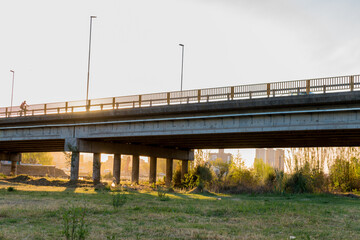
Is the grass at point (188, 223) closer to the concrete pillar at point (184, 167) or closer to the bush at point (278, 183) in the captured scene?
the bush at point (278, 183)

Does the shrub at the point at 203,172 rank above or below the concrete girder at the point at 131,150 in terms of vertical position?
below

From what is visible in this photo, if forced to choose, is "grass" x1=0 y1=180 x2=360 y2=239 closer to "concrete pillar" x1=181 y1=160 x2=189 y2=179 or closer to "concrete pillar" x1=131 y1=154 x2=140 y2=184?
"concrete pillar" x1=131 y1=154 x2=140 y2=184

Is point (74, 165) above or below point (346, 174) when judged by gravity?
below

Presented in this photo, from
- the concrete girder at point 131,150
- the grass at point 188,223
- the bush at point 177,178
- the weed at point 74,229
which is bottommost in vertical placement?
the bush at point 177,178

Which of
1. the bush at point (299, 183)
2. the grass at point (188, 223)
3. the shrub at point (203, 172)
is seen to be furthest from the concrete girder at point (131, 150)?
the grass at point (188, 223)

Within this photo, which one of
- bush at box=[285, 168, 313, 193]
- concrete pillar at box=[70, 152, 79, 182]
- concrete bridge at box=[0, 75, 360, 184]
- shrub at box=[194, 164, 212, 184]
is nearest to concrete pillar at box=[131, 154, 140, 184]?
concrete bridge at box=[0, 75, 360, 184]

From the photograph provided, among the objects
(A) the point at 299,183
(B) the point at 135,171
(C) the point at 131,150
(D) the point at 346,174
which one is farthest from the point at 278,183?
(B) the point at 135,171

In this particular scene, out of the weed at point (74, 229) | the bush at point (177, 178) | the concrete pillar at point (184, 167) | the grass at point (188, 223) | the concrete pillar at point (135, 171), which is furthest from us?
the concrete pillar at point (184, 167)

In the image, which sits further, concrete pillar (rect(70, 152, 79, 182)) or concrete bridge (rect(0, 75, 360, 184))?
concrete pillar (rect(70, 152, 79, 182))

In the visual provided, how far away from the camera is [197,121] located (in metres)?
30.5

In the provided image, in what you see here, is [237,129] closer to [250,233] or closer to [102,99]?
[102,99]

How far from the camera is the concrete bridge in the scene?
25.3m

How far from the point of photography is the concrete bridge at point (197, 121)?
25.3 meters

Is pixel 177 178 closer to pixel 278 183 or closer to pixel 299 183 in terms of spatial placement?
pixel 278 183
